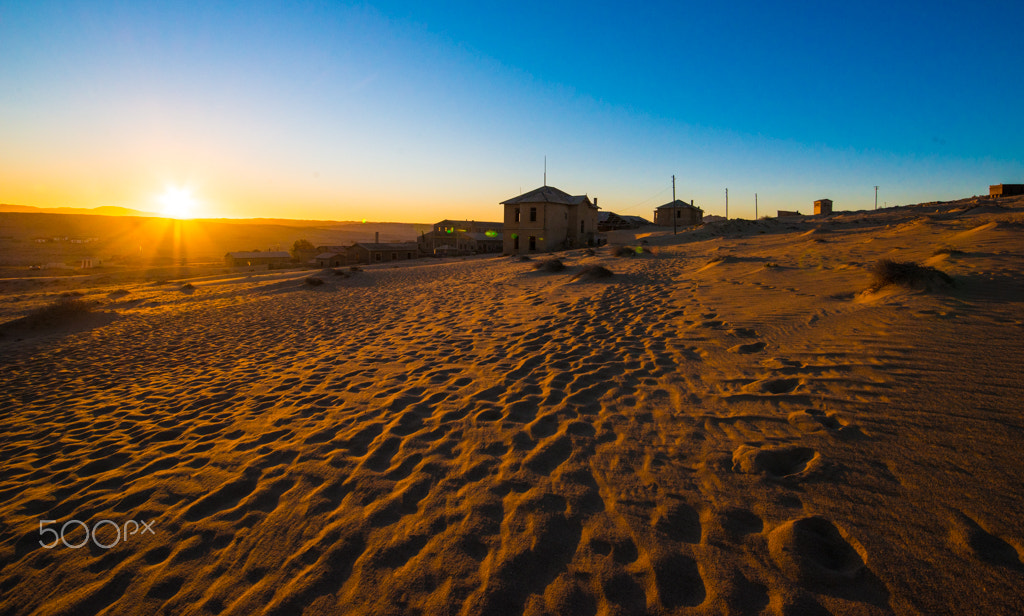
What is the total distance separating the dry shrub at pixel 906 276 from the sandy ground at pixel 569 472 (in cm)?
19

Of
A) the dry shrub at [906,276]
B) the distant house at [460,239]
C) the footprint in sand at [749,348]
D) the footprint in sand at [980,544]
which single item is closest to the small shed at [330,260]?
the distant house at [460,239]

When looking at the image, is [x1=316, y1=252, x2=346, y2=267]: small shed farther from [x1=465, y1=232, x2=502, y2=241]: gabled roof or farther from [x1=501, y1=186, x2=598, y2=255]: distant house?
[x1=501, y1=186, x2=598, y2=255]: distant house

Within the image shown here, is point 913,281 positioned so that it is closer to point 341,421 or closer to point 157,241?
point 341,421

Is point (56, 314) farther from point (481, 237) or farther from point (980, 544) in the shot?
point (481, 237)

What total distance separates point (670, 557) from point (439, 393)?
321cm

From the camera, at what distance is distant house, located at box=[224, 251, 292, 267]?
45.4m

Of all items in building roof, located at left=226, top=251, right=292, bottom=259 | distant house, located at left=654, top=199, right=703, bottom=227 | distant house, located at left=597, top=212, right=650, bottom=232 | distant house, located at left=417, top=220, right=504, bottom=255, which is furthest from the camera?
distant house, located at left=417, top=220, right=504, bottom=255

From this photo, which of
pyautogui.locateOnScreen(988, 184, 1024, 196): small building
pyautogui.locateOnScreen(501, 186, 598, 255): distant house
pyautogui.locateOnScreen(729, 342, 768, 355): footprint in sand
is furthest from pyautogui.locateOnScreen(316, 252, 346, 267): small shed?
pyautogui.locateOnScreen(988, 184, 1024, 196): small building

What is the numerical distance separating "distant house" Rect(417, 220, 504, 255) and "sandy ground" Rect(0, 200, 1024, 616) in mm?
45221

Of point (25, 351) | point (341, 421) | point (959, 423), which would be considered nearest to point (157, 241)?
point (25, 351)

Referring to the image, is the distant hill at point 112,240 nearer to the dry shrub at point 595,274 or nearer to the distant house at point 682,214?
the distant house at point 682,214

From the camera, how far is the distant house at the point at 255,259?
45.4 metres

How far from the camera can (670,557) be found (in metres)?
2.22

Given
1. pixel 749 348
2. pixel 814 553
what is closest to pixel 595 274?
pixel 749 348
